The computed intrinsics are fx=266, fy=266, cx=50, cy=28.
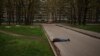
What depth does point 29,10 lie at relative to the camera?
6588 cm

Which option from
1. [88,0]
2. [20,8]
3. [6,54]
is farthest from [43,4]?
[6,54]

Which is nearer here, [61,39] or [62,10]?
[61,39]

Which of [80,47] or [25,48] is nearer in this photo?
[80,47]

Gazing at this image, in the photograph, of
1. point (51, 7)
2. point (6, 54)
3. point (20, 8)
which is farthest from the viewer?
point (51, 7)

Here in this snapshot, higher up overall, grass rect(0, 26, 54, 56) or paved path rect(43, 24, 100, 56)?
paved path rect(43, 24, 100, 56)

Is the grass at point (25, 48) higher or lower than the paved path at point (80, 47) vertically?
lower

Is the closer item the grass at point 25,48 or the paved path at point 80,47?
the paved path at point 80,47

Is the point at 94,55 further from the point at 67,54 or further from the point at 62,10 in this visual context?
the point at 62,10

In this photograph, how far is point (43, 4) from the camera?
105 meters

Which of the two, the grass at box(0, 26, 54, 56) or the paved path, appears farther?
the grass at box(0, 26, 54, 56)

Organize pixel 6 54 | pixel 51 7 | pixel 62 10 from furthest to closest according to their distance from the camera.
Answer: pixel 62 10 → pixel 51 7 → pixel 6 54

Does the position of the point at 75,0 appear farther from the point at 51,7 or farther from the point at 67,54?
the point at 67,54

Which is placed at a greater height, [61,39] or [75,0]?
[75,0]

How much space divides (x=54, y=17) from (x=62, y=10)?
14.0m
